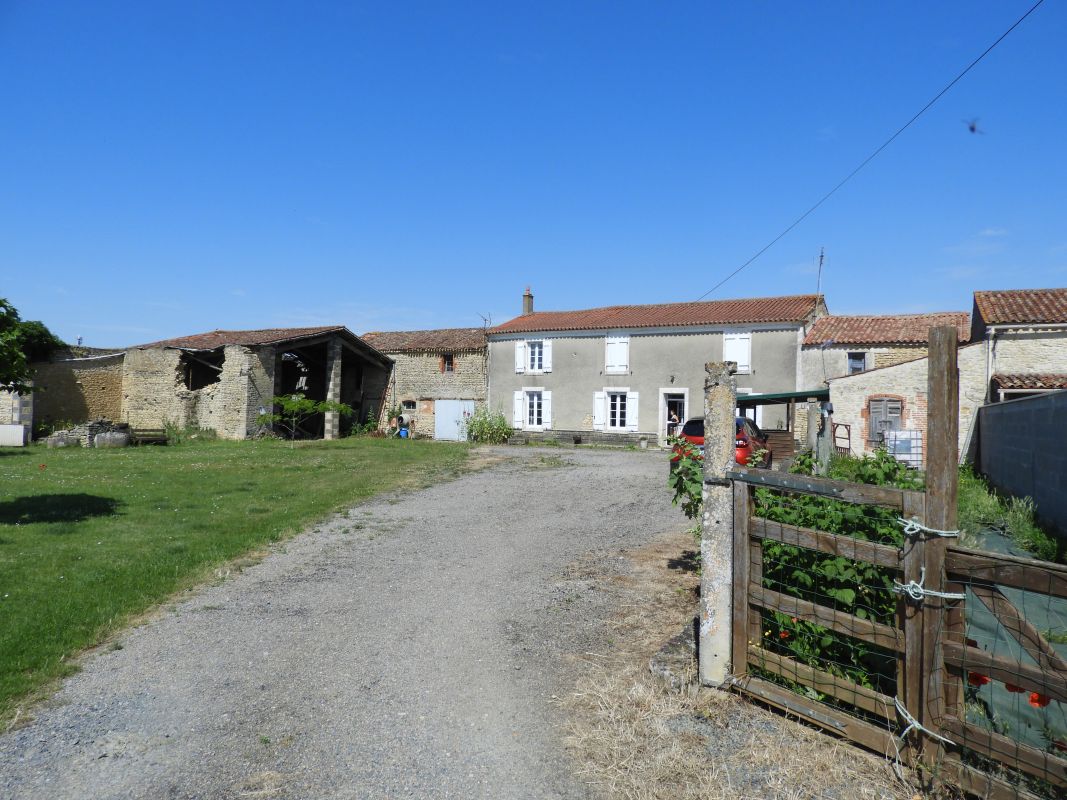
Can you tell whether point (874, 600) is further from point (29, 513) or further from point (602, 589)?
point (29, 513)

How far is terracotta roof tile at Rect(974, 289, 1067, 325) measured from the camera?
60.5 feet

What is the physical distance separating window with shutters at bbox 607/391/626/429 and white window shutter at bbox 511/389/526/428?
3.93 m

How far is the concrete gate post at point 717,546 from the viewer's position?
4.15 meters

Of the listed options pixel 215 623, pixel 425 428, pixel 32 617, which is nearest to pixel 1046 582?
pixel 215 623

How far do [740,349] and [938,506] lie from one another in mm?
22712

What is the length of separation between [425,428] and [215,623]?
Result: 25.2m

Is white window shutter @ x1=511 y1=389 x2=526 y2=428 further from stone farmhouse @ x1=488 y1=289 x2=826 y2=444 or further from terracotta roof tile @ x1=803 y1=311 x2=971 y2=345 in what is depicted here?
terracotta roof tile @ x1=803 y1=311 x2=971 y2=345

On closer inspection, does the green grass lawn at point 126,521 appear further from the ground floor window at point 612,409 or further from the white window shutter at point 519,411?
the ground floor window at point 612,409

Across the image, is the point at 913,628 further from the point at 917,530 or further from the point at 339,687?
the point at 339,687

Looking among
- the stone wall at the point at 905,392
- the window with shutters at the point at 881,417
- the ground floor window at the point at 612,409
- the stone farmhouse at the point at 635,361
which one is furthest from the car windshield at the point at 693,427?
the ground floor window at the point at 612,409

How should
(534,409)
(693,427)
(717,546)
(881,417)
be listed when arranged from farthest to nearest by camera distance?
(534,409), (881,417), (693,427), (717,546)

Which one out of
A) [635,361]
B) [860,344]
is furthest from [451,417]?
[860,344]

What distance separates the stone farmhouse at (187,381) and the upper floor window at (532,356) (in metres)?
7.11

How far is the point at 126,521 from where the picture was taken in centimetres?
960
